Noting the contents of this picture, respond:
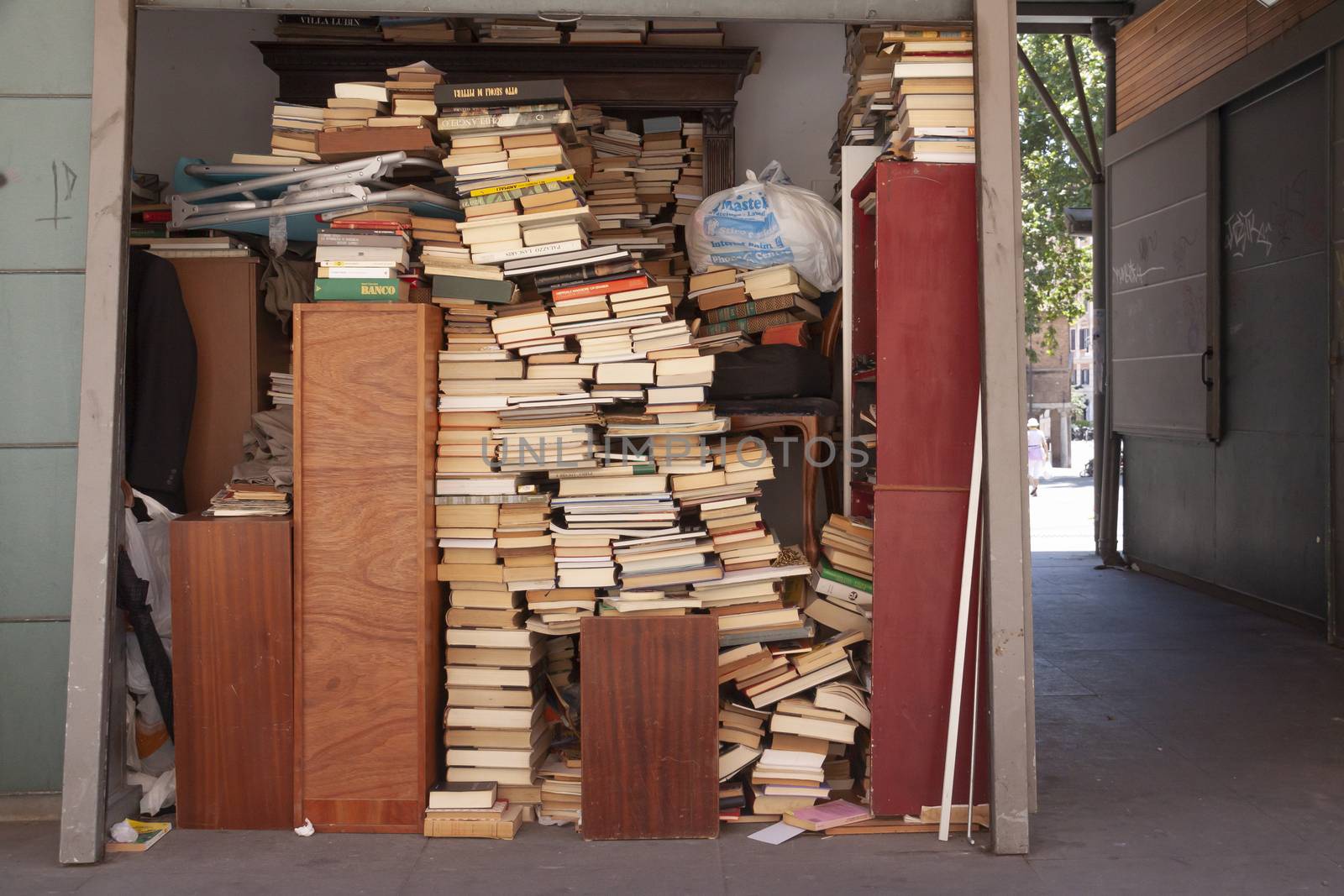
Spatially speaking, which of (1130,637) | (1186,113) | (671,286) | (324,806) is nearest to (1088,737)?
(1130,637)

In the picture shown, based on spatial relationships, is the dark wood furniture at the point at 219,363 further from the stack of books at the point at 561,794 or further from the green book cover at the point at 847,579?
the green book cover at the point at 847,579

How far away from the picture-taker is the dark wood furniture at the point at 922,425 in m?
3.59

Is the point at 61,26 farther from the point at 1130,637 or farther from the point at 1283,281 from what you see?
the point at 1283,281

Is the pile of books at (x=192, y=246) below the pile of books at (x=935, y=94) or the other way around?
below

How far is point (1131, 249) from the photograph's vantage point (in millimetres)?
8594

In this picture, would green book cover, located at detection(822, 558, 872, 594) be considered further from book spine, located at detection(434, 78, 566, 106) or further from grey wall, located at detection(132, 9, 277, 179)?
grey wall, located at detection(132, 9, 277, 179)

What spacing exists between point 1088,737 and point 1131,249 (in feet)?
17.1

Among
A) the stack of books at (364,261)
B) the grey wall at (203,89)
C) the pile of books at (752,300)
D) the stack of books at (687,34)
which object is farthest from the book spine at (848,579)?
the grey wall at (203,89)

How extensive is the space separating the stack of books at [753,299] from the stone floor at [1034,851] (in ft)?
6.25

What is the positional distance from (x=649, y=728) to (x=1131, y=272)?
6574 mm

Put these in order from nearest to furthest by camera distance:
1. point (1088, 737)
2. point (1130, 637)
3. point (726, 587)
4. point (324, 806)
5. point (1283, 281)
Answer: point (324, 806)
point (726, 587)
point (1088, 737)
point (1130, 637)
point (1283, 281)

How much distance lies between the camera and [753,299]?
14.6 feet

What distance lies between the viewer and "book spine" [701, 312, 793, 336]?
175 inches

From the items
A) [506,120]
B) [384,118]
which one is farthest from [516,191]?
[384,118]
